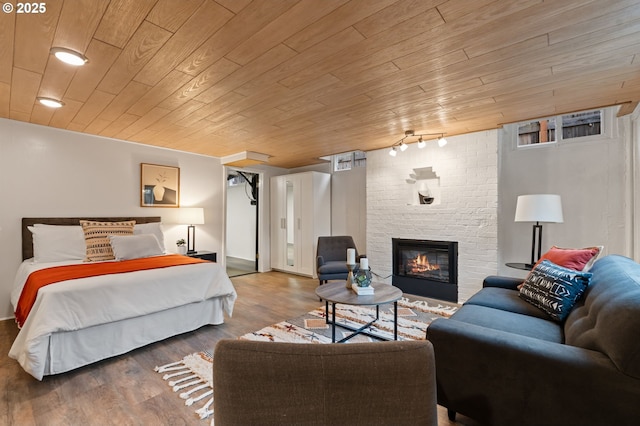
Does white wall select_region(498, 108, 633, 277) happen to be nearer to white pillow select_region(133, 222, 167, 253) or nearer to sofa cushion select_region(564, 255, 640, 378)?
sofa cushion select_region(564, 255, 640, 378)

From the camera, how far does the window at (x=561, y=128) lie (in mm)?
3166

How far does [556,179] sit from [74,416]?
16.3 ft

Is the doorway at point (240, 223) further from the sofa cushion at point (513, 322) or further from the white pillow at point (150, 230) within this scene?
the sofa cushion at point (513, 322)

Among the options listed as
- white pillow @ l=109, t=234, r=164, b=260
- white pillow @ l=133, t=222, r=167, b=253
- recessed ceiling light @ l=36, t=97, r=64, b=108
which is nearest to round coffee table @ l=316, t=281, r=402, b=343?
white pillow @ l=109, t=234, r=164, b=260

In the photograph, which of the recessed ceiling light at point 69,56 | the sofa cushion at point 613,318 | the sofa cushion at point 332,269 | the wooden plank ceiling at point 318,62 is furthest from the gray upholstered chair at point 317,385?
the sofa cushion at point 332,269

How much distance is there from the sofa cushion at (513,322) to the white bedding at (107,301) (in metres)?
2.39

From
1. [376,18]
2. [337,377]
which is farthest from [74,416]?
[376,18]

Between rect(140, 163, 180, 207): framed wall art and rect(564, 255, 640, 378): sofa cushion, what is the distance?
5.02m

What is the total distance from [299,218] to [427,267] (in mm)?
2612

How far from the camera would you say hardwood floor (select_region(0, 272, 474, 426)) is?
1.69 m

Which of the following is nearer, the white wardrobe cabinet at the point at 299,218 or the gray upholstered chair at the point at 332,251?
the gray upholstered chair at the point at 332,251

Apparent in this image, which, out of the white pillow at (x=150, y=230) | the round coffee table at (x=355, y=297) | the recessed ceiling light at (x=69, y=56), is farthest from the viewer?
the white pillow at (x=150, y=230)

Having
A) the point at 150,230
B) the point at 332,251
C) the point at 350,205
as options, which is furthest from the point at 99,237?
the point at 350,205

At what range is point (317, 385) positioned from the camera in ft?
2.59
